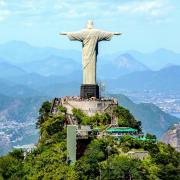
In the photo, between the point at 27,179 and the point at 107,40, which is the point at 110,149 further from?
the point at 107,40

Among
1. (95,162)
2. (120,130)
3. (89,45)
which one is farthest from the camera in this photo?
(89,45)

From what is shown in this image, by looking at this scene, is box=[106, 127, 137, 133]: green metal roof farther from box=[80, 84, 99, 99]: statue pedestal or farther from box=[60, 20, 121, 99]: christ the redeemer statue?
Result: box=[60, 20, 121, 99]: christ the redeemer statue

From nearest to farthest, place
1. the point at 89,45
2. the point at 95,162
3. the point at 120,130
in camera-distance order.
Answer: the point at 95,162 → the point at 120,130 → the point at 89,45

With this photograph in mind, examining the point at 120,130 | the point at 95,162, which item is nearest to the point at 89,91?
the point at 120,130

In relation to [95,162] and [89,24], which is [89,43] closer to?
[89,24]

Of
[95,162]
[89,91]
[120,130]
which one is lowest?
[95,162]

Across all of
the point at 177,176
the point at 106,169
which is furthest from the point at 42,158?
the point at 177,176
